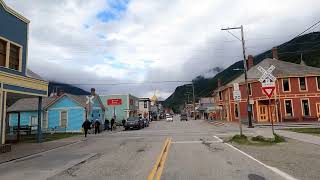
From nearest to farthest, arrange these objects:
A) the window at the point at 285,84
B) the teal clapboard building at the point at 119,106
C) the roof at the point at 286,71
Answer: the roof at the point at 286,71 < the window at the point at 285,84 < the teal clapboard building at the point at 119,106

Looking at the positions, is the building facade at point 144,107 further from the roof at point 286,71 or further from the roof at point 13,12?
the roof at point 13,12

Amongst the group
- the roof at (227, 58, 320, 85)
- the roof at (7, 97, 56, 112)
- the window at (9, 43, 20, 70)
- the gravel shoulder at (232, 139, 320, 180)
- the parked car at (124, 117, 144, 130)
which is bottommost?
the gravel shoulder at (232, 139, 320, 180)

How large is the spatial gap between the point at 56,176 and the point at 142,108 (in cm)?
10244

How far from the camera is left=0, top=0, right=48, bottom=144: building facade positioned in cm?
2169

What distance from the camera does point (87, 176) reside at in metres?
11.0

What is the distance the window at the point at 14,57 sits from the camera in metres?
23.2

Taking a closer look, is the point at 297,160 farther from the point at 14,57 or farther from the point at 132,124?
the point at 132,124

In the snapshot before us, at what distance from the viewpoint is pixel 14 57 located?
2366 centimetres

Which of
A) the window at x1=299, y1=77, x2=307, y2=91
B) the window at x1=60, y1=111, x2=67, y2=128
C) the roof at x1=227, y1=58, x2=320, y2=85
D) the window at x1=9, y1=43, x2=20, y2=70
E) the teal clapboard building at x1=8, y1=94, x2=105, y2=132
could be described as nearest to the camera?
the window at x1=9, y1=43, x2=20, y2=70

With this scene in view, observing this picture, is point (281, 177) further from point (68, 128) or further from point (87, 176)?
point (68, 128)

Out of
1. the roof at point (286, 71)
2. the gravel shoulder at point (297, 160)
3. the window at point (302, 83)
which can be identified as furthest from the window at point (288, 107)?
the gravel shoulder at point (297, 160)

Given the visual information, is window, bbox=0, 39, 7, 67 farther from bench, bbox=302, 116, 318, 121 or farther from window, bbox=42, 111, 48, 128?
bench, bbox=302, 116, 318, 121

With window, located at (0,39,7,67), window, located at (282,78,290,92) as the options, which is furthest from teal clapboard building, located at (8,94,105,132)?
window, located at (282,78,290,92)

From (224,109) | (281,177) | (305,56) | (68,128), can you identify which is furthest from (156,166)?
(305,56)
